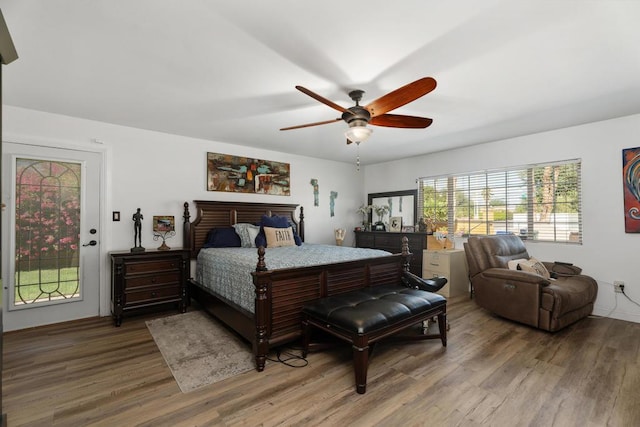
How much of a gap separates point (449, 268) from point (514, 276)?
4.06 feet

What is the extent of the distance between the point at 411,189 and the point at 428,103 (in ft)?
9.06

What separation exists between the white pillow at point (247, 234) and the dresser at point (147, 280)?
74 centimetres

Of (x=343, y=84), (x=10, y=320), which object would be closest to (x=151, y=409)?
(x=10, y=320)

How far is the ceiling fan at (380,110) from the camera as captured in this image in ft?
7.14

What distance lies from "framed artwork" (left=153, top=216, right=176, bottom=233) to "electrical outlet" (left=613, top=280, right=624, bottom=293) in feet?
18.2

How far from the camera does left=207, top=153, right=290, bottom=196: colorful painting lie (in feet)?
15.1

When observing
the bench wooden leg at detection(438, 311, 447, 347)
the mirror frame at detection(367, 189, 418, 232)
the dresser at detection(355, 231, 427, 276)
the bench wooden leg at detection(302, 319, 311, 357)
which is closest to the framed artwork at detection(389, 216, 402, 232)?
the mirror frame at detection(367, 189, 418, 232)

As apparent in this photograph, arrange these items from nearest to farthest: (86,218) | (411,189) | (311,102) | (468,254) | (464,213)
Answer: (311,102), (86,218), (468,254), (464,213), (411,189)

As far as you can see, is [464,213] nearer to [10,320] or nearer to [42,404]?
[42,404]

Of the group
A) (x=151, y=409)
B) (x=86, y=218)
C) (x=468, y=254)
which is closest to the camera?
(x=151, y=409)

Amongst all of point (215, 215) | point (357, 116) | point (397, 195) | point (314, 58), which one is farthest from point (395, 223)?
point (314, 58)

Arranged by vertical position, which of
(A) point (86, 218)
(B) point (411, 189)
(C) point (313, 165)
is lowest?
(A) point (86, 218)

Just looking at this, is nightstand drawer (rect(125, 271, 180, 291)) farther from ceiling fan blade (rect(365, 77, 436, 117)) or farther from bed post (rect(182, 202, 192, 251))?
ceiling fan blade (rect(365, 77, 436, 117))

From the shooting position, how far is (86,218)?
3.62 metres
